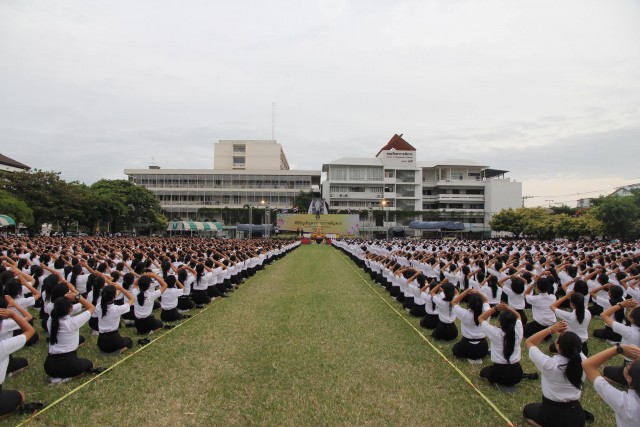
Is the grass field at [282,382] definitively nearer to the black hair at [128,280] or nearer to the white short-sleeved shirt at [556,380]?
the white short-sleeved shirt at [556,380]

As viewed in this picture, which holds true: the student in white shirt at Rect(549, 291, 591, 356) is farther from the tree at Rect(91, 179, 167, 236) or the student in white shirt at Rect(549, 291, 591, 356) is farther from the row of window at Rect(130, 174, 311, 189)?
the row of window at Rect(130, 174, 311, 189)

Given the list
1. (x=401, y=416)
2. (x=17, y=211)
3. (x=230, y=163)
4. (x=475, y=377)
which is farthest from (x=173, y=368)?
(x=230, y=163)

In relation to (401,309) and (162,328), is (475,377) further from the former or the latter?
(162,328)

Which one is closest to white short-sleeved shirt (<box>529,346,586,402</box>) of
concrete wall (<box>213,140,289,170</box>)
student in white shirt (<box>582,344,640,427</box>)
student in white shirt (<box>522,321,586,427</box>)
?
student in white shirt (<box>522,321,586,427</box>)

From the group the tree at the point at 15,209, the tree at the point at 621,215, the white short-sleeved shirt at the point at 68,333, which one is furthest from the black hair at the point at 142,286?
the tree at the point at 621,215

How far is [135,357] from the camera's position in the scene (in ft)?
22.5

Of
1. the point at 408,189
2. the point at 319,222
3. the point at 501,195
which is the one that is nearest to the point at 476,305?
the point at 319,222

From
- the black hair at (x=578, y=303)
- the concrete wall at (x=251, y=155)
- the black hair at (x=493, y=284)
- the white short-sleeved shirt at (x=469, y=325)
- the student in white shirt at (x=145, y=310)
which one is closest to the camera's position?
the black hair at (x=578, y=303)

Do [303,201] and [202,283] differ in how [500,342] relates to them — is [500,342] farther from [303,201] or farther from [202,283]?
[303,201]

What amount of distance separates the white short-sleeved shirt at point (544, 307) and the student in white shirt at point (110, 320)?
6.83 metres

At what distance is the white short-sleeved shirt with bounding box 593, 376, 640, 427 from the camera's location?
3.26 m

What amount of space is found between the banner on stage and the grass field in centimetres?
3771

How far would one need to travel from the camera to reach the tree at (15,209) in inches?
1093

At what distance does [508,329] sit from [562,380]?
3.47ft
